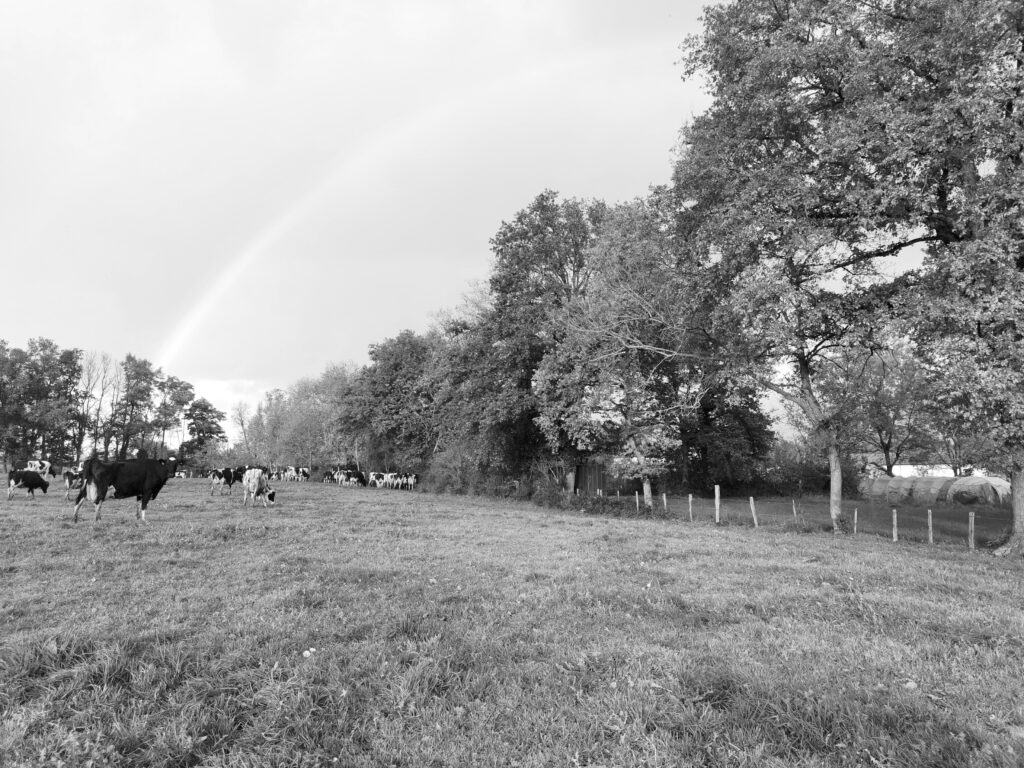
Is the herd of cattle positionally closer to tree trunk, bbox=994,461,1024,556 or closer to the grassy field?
the grassy field

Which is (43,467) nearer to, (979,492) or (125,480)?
(125,480)

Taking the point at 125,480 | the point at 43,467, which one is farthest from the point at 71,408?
the point at 125,480

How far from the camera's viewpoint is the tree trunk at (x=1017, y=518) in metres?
13.8

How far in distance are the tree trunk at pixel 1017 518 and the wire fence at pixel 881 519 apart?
3.13 feet

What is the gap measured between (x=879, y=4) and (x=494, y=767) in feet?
65.8

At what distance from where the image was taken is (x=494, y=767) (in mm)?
3158

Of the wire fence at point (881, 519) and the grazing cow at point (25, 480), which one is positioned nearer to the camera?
the wire fence at point (881, 519)

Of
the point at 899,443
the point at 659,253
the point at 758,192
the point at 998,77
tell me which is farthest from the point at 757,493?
the point at 998,77

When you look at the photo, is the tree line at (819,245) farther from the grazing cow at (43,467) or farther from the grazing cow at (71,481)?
the grazing cow at (43,467)

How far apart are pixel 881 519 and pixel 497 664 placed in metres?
27.4

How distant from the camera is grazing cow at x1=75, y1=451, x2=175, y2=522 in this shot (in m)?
13.8

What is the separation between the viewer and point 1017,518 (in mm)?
14180

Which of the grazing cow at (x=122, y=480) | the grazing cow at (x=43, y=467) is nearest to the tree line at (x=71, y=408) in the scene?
the grazing cow at (x=43, y=467)

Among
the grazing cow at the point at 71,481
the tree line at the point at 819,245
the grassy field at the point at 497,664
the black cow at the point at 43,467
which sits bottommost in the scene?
the black cow at the point at 43,467
